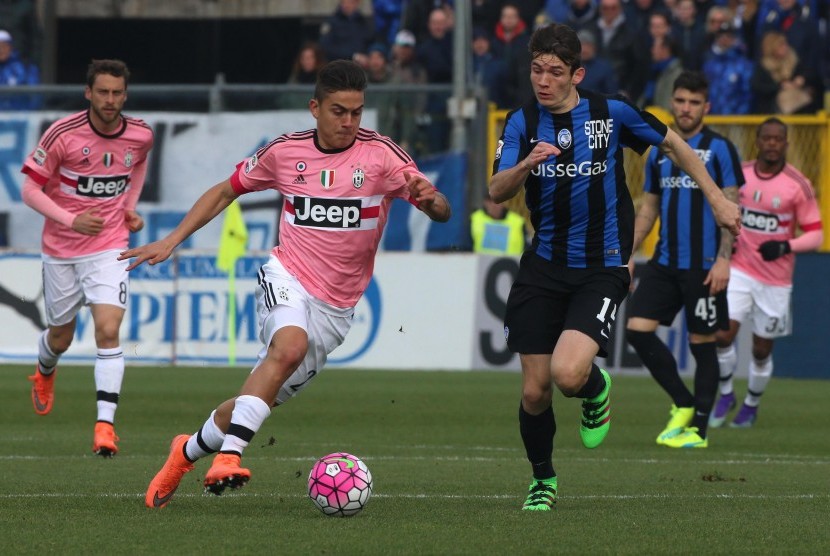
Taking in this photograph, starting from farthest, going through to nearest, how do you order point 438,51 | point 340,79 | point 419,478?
point 438,51 < point 419,478 < point 340,79

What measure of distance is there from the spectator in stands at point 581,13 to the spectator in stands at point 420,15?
1.69m

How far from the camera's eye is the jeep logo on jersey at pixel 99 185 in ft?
36.2

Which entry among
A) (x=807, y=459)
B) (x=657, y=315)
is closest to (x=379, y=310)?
(x=657, y=315)

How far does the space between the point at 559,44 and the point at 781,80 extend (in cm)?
1190

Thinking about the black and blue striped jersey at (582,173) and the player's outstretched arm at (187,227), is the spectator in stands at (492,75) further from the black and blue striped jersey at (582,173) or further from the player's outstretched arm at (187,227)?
the player's outstretched arm at (187,227)

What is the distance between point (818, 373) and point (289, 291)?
1063 centimetres

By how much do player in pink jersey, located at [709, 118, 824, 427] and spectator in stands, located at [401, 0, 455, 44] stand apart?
870cm

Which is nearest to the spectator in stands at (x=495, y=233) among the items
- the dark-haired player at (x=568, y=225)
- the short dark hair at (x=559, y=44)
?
the dark-haired player at (x=568, y=225)

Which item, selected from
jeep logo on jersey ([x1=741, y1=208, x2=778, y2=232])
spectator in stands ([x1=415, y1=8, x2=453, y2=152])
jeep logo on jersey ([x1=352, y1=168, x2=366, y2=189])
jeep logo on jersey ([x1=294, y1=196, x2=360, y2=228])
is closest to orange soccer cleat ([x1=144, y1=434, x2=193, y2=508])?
jeep logo on jersey ([x1=294, y1=196, x2=360, y2=228])

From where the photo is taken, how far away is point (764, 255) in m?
13.1

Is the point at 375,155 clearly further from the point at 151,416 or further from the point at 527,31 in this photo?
the point at 527,31

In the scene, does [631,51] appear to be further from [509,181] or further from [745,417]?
[509,181]

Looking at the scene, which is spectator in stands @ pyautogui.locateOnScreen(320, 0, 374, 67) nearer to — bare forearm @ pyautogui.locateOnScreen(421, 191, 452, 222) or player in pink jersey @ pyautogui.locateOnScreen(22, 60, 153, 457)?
player in pink jersey @ pyautogui.locateOnScreen(22, 60, 153, 457)

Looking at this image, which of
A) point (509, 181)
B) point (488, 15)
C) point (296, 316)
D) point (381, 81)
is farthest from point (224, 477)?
point (488, 15)
